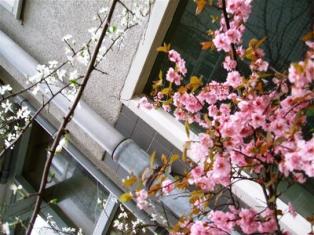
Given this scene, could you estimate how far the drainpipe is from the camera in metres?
3.39

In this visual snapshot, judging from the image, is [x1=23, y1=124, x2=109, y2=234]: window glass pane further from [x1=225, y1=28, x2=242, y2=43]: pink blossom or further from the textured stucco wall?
[x1=225, y1=28, x2=242, y2=43]: pink blossom

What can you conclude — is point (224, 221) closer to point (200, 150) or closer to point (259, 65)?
point (200, 150)

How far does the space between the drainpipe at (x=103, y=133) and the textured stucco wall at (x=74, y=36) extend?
0.13m

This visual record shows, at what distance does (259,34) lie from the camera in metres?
2.94

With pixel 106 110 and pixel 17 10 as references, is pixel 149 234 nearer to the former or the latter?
pixel 106 110

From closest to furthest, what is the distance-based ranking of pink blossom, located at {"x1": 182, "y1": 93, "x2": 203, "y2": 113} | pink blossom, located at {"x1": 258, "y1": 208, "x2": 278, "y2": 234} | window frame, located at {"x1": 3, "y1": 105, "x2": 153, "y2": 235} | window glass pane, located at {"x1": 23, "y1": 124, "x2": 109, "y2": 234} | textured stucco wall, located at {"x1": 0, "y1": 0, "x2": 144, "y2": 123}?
pink blossom, located at {"x1": 258, "y1": 208, "x2": 278, "y2": 234} < pink blossom, located at {"x1": 182, "y1": 93, "x2": 203, "y2": 113} < textured stucco wall, located at {"x1": 0, "y1": 0, "x2": 144, "y2": 123} < window frame, located at {"x1": 3, "y1": 105, "x2": 153, "y2": 235} < window glass pane, located at {"x1": 23, "y1": 124, "x2": 109, "y2": 234}

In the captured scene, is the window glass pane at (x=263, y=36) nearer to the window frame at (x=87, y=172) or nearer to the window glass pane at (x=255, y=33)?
the window glass pane at (x=255, y=33)

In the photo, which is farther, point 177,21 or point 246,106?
point 177,21

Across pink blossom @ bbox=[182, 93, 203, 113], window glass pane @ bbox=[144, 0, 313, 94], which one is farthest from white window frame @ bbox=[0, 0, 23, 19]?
pink blossom @ bbox=[182, 93, 203, 113]

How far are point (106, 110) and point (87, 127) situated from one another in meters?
0.27

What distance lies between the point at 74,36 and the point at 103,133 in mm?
1076

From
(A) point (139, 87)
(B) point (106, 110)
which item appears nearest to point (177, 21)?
(A) point (139, 87)

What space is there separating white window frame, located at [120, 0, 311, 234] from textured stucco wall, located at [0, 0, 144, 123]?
0.12 m

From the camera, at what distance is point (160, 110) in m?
3.51
